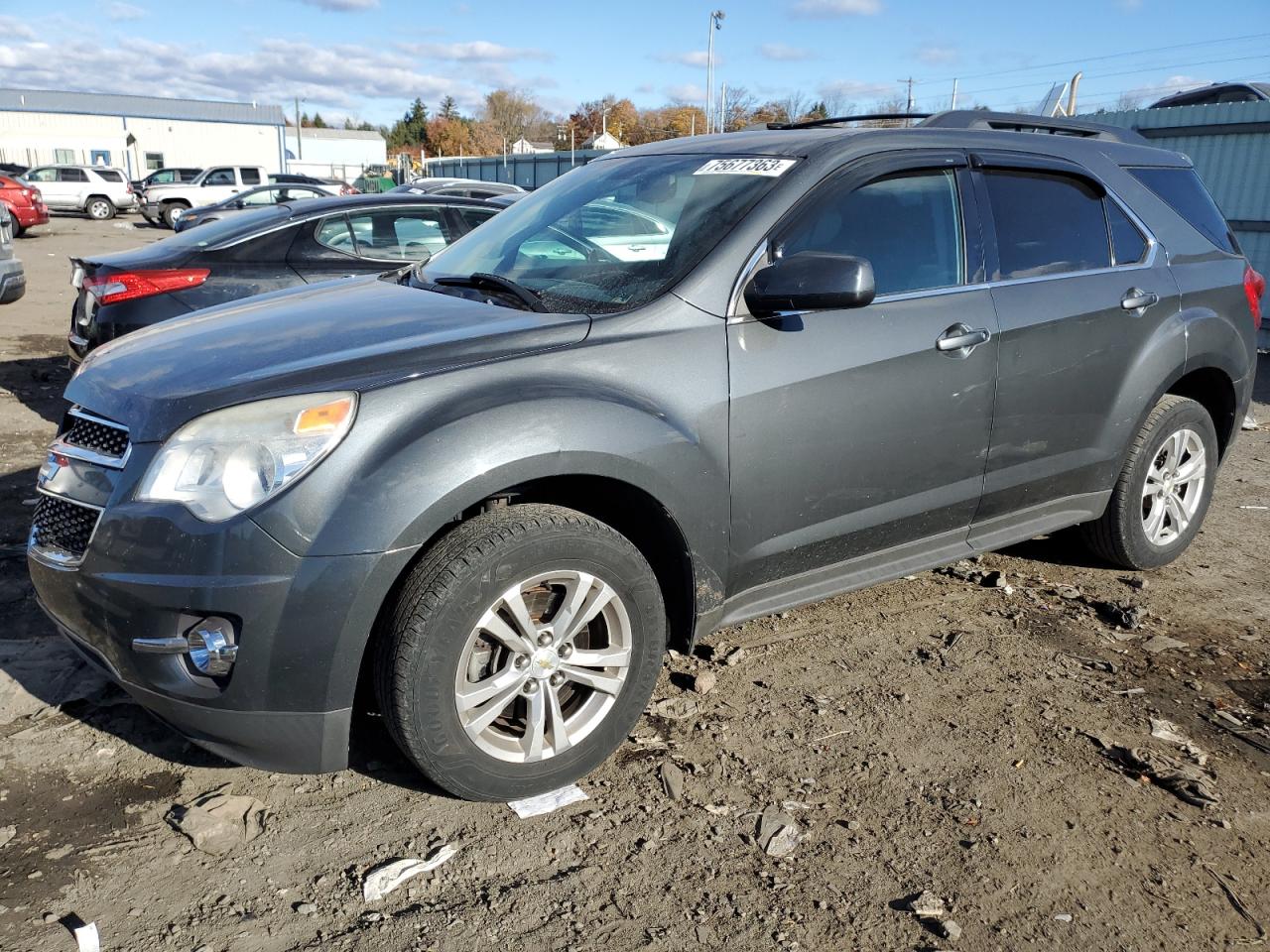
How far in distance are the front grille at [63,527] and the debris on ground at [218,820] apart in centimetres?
76

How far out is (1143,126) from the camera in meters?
12.6

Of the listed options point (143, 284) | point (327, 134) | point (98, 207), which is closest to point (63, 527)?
point (143, 284)

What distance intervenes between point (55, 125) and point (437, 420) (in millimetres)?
72486

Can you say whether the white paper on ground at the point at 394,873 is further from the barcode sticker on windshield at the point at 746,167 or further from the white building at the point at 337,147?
→ the white building at the point at 337,147

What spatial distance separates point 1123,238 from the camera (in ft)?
13.9

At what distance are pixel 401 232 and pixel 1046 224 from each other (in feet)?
15.2

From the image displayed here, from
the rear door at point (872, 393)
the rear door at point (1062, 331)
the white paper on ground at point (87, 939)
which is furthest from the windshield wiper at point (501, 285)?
the white paper on ground at point (87, 939)

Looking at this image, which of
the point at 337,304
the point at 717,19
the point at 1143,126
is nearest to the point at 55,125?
the point at 717,19

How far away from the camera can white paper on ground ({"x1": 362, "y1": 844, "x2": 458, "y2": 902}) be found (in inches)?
99.0

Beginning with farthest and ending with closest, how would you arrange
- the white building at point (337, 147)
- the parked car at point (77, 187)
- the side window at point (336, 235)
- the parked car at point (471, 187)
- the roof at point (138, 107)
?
the white building at point (337, 147) → the roof at point (138, 107) → the parked car at point (77, 187) → the parked car at point (471, 187) → the side window at point (336, 235)

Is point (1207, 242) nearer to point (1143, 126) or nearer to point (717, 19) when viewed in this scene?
point (1143, 126)

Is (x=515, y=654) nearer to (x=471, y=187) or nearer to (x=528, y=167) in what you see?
(x=471, y=187)

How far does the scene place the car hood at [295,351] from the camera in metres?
2.65

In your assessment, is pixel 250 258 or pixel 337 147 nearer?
pixel 250 258
